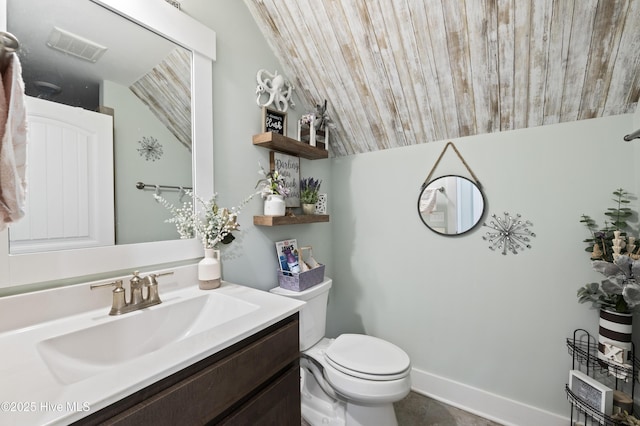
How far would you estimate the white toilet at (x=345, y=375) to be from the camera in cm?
126

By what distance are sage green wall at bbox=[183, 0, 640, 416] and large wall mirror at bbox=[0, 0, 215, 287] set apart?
0.47 feet

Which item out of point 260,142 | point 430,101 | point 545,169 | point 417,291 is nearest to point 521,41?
point 430,101

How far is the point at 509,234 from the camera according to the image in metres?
1.60

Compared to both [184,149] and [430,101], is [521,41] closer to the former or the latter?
[430,101]

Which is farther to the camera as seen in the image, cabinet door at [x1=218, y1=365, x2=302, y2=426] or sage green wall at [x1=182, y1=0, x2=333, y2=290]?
sage green wall at [x1=182, y1=0, x2=333, y2=290]

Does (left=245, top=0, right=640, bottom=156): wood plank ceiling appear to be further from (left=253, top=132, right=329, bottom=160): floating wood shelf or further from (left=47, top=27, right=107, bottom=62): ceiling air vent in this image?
(left=47, top=27, right=107, bottom=62): ceiling air vent

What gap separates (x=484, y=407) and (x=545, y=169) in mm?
1464

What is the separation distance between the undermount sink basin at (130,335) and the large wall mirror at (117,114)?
23 centimetres

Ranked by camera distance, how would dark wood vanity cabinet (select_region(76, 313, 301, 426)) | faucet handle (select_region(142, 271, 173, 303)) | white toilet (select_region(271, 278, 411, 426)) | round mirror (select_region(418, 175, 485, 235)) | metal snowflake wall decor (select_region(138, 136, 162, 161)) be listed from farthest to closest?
round mirror (select_region(418, 175, 485, 235)) → white toilet (select_region(271, 278, 411, 426)) → metal snowflake wall decor (select_region(138, 136, 162, 161)) → faucet handle (select_region(142, 271, 173, 303)) → dark wood vanity cabinet (select_region(76, 313, 301, 426))

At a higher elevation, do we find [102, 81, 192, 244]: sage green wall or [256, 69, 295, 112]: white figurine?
[256, 69, 295, 112]: white figurine

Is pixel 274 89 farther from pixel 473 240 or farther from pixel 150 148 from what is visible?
pixel 473 240

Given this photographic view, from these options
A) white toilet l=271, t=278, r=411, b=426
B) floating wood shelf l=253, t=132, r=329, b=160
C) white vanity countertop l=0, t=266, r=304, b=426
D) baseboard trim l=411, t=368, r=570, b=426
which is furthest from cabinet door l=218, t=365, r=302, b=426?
baseboard trim l=411, t=368, r=570, b=426

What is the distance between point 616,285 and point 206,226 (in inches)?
72.6

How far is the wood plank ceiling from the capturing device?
1.20 metres
